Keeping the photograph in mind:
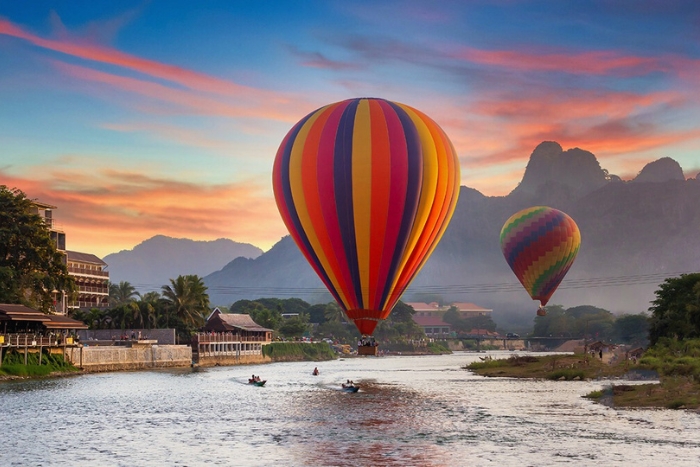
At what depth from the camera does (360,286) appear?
82.7 metres

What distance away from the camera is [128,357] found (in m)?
142

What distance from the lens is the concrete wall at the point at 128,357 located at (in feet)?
413

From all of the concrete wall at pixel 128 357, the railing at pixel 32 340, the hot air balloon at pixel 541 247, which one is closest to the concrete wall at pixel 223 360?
the concrete wall at pixel 128 357

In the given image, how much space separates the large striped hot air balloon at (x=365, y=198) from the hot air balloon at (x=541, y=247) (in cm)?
6070

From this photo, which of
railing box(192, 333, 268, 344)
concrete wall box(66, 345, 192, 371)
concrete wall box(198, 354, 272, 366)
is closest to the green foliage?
concrete wall box(66, 345, 192, 371)

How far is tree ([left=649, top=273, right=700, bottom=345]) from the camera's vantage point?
110375 millimetres

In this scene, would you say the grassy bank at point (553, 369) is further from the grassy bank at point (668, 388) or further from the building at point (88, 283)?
the building at point (88, 283)

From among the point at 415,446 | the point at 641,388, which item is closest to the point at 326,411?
the point at 415,446

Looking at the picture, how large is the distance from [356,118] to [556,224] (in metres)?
67.4

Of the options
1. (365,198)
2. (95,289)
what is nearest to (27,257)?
(365,198)

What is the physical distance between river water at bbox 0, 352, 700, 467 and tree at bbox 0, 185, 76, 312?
21.2 metres

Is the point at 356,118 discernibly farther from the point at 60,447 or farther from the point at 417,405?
the point at 60,447

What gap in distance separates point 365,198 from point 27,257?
56.0m

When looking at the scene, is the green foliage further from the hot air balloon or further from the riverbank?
the hot air balloon
